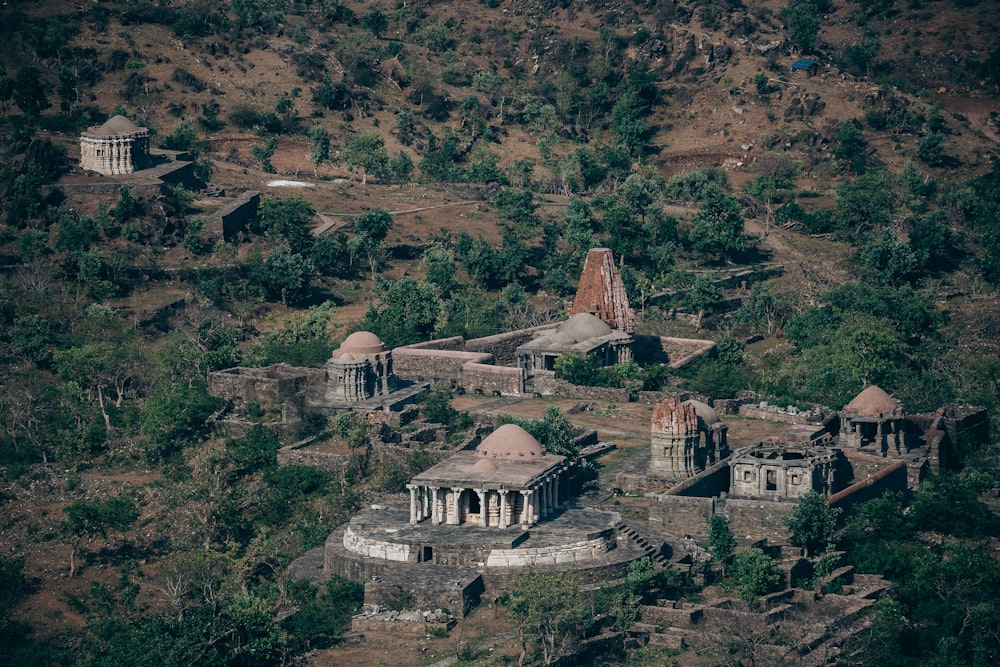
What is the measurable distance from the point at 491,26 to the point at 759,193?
130 feet

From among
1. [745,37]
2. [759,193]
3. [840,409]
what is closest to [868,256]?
[759,193]

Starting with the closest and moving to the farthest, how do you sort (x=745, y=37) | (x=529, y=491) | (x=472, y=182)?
(x=529, y=491) → (x=472, y=182) → (x=745, y=37)

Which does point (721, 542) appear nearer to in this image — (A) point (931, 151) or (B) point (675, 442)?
(B) point (675, 442)

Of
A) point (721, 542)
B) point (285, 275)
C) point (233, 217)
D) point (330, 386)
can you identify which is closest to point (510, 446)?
point (721, 542)

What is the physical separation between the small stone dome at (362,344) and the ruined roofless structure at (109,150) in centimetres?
3089

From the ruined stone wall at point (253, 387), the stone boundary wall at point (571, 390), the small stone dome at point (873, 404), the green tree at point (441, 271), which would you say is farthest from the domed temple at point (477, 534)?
the green tree at point (441, 271)

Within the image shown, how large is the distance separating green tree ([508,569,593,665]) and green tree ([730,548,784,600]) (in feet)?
20.2

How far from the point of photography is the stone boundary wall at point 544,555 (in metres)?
67.2

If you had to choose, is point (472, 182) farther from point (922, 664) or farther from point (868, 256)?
point (922, 664)

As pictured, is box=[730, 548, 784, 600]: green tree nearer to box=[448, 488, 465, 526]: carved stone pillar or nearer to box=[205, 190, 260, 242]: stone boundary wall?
box=[448, 488, 465, 526]: carved stone pillar

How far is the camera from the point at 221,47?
13812 cm

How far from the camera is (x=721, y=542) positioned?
6900 centimetres

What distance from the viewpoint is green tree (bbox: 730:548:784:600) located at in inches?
2611

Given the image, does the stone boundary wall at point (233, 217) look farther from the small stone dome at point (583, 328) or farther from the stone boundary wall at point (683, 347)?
the stone boundary wall at point (683, 347)
